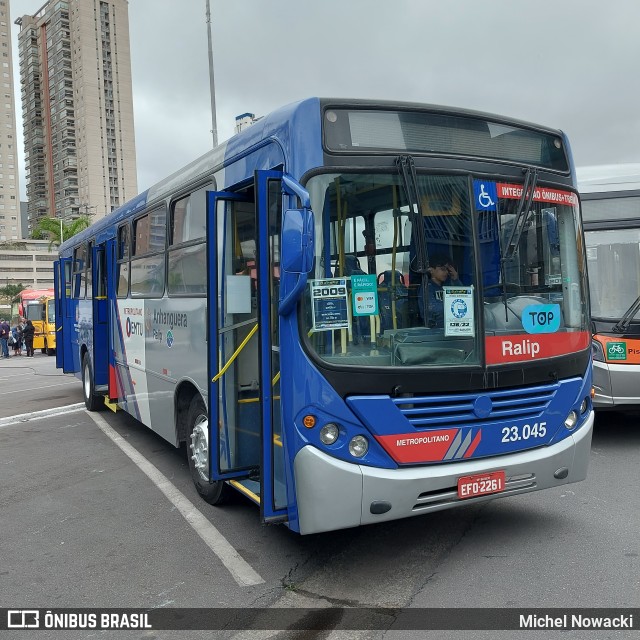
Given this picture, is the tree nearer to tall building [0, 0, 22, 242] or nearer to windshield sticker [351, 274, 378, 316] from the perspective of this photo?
windshield sticker [351, 274, 378, 316]

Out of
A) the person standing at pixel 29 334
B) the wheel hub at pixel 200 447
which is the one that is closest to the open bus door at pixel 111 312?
the wheel hub at pixel 200 447

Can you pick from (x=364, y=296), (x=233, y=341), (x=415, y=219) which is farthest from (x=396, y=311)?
(x=233, y=341)

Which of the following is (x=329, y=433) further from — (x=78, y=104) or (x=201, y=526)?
(x=78, y=104)

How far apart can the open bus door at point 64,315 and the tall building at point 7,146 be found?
132548mm

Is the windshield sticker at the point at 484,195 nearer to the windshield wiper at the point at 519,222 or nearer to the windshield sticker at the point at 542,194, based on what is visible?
the windshield sticker at the point at 542,194

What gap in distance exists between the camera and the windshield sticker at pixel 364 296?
429cm

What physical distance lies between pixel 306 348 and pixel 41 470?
479 centimetres

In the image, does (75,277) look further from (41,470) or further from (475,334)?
(475,334)

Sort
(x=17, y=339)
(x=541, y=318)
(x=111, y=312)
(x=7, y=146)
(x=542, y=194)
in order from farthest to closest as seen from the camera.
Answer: (x=7, y=146)
(x=17, y=339)
(x=111, y=312)
(x=542, y=194)
(x=541, y=318)

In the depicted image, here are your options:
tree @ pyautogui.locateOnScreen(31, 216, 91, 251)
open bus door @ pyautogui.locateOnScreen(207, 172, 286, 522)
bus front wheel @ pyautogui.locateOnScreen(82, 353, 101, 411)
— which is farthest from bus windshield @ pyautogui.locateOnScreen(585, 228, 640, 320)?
tree @ pyautogui.locateOnScreen(31, 216, 91, 251)

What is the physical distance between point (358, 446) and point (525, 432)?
→ 1229 mm

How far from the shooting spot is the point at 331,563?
4.68 meters

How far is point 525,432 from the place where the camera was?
4.68m

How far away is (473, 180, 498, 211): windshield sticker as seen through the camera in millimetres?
4586
